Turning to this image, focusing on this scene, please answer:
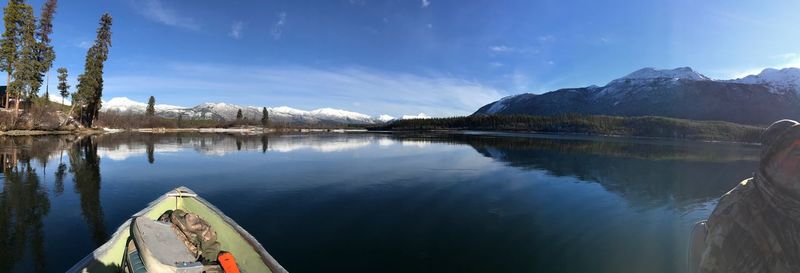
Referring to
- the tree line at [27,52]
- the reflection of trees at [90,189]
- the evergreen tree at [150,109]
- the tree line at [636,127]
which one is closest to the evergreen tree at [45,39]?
the tree line at [27,52]

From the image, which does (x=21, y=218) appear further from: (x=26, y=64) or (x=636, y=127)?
(x=636, y=127)

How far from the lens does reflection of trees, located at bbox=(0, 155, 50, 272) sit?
9.86 m

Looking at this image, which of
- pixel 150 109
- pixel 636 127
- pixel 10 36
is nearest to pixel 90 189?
pixel 10 36

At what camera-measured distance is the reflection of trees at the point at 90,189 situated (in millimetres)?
12523

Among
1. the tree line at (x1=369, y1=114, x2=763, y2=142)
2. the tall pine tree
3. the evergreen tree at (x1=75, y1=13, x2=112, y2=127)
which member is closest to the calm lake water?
the tall pine tree

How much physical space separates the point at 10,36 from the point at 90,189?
63.6 meters

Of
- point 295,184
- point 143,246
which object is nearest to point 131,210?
point 295,184

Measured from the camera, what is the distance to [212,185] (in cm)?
2103

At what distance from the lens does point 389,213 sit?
51.3 ft

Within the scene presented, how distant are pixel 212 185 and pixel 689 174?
37589 millimetres

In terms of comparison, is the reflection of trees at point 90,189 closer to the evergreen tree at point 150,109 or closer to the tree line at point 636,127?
the evergreen tree at point 150,109

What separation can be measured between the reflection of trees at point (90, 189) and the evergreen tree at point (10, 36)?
4410 cm

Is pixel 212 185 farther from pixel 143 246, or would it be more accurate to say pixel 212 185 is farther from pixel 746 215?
pixel 746 215

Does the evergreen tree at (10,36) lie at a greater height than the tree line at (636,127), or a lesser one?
greater
